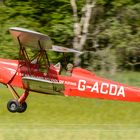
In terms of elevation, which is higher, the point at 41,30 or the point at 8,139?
the point at 8,139

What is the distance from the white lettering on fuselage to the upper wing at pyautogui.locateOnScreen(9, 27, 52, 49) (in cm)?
130

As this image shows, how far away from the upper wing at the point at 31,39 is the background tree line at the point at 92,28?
10.9 meters

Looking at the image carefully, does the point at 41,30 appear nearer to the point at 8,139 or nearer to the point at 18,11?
the point at 18,11

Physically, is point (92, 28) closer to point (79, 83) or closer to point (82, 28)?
point (82, 28)

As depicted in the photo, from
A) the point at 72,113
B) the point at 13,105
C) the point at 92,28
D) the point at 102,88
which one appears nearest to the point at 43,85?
the point at 13,105

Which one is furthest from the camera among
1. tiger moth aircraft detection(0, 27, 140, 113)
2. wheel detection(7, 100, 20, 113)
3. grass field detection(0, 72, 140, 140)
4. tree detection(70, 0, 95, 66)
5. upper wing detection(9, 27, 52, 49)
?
tree detection(70, 0, 95, 66)

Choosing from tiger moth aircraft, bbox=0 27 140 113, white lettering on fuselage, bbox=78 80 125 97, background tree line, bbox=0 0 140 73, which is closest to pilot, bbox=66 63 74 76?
tiger moth aircraft, bbox=0 27 140 113

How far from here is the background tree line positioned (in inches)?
1070

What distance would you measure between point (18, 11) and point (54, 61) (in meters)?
3.33

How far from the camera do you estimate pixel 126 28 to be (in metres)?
27.4

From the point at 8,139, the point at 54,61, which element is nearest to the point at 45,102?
the point at 54,61

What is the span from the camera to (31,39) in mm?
15484

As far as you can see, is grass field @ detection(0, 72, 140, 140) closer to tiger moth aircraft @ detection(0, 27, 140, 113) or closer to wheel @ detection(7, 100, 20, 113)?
wheel @ detection(7, 100, 20, 113)

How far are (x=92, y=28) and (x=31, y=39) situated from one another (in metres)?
12.9
